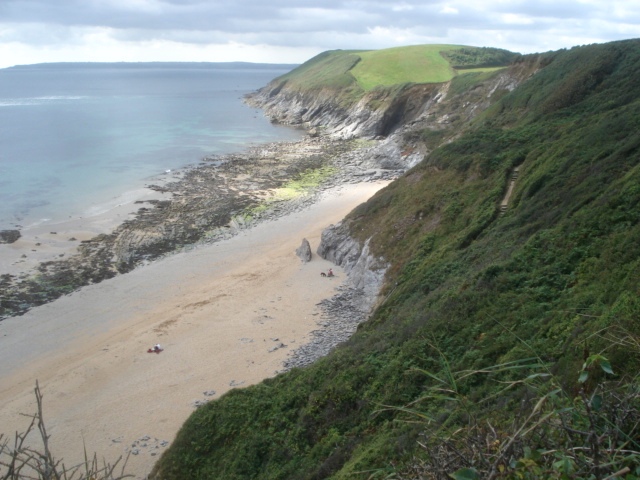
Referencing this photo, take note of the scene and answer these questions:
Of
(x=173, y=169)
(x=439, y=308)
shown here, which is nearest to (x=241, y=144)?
(x=173, y=169)

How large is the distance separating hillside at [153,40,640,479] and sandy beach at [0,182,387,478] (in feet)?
12.6

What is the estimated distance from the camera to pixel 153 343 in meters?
24.5

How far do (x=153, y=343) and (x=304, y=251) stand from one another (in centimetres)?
1167

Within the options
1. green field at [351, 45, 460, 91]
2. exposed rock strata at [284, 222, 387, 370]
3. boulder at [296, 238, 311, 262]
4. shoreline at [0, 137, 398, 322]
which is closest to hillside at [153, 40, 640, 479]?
exposed rock strata at [284, 222, 387, 370]

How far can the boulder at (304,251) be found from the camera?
32966 millimetres

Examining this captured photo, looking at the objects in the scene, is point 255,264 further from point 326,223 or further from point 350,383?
point 350,383

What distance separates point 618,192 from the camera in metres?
17.4

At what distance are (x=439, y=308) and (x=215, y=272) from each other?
18641mm

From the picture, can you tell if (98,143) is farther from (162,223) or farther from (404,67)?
(404,67)

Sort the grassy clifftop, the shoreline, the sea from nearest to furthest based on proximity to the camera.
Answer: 1. the shoreline
2. the sea
3. the grassy clifftop

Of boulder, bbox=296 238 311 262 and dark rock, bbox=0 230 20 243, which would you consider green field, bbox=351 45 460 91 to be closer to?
boulder, bbox=296 238 311 262

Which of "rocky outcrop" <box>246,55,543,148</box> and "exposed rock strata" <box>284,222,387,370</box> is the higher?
"rocky outcrop" <box>246,55,543,148</box>

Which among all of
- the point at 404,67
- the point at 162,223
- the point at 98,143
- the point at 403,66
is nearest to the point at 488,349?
the point at 162,223

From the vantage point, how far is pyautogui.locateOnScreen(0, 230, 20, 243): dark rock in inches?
1488
